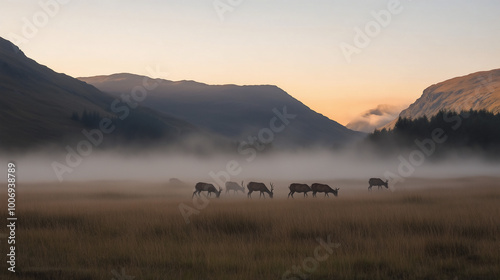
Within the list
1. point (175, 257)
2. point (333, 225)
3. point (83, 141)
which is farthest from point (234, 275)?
point (83, 141)

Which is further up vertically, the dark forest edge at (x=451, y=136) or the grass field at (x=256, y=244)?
the dark forest edge at (x=451, y=136)

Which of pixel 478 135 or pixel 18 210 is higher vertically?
pixel 478 135

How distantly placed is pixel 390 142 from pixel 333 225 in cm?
9423

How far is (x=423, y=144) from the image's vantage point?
101625mm

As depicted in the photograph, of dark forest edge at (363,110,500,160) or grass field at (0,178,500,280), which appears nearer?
grass field at (0,178,500,280)

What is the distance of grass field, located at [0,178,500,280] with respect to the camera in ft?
39.5

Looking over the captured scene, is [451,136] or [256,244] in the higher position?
[451,136]

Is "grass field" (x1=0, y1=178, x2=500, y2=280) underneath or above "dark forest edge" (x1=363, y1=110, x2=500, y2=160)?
underneath

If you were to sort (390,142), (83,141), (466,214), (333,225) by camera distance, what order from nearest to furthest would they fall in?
(333,225) < (466,214) < (390,142) < (83,141)

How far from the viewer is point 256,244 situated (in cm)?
1555

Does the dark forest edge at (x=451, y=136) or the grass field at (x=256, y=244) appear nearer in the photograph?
the grass field at (x=256, y=244)

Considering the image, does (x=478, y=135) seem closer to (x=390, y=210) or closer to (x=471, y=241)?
(x=390, y=210)

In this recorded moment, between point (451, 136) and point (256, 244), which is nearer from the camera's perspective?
point (256, 244)

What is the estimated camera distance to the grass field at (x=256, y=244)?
39.5 ft
